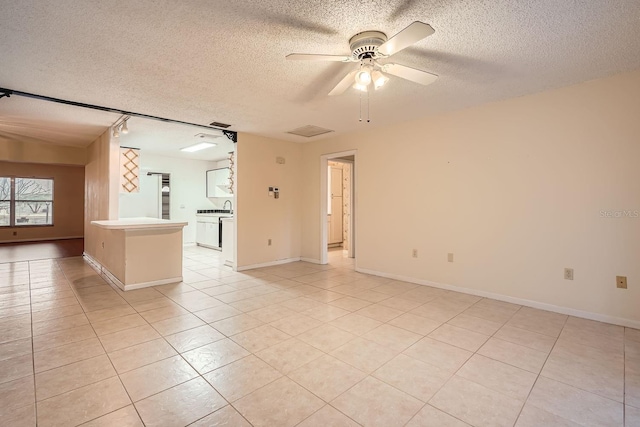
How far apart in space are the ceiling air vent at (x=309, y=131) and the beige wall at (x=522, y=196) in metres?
0.84

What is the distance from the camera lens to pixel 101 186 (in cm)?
531

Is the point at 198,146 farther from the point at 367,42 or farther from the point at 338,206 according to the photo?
the point at 367,42

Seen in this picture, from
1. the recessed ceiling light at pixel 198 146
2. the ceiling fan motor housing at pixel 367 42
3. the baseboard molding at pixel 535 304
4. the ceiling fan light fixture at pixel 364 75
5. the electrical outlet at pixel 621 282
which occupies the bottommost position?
the baseboard molding at pixel 535 304

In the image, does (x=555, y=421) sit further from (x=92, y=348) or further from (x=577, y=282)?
(x=92, y=348)

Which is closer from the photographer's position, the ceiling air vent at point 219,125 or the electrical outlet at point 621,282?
the electrical outlet at point 621,282

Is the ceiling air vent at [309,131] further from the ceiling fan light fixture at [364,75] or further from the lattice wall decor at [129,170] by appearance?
the lattice wall decor at [129,170]

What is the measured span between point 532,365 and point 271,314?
2201mm

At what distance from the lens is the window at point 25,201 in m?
8.48

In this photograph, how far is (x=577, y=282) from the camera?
3.02 metres

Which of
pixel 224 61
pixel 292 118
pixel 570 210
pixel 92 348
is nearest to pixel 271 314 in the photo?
pixel 92 348

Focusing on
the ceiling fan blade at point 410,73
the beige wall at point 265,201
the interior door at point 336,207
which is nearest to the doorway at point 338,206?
the interior door at point 336,207

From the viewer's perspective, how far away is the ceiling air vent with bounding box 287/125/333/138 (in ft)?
15.8

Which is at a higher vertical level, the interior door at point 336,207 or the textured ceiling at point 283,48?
the textured ceiling at point 283,48

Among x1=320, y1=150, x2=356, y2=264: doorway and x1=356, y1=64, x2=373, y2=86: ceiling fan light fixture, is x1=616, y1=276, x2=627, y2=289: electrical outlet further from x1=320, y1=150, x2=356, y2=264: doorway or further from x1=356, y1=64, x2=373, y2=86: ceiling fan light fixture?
x1=320, y1=150, x2=356, y2=264: doorway
